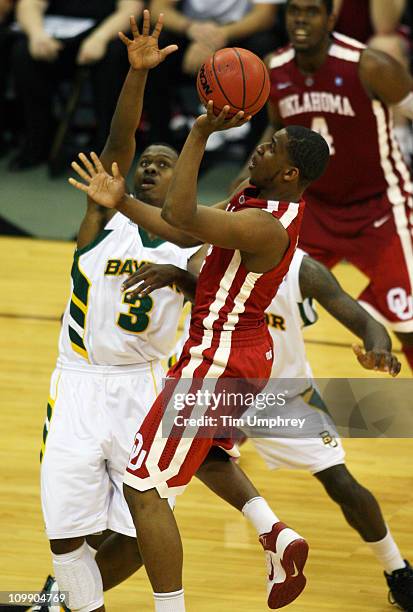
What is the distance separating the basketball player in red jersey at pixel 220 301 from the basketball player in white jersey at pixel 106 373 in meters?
0.33

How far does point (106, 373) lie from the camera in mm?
4891

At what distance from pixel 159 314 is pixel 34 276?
15.9 feet

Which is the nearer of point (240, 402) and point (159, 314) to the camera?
point (240, 402)

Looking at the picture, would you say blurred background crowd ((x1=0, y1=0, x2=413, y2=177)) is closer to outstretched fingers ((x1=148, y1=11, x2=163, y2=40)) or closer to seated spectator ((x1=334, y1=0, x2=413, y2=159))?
seated spectator ((x1=334, y1=0, x2=413, y2=159))

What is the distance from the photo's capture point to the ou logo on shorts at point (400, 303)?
21.5ft

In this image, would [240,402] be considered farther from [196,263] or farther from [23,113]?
[23,113]

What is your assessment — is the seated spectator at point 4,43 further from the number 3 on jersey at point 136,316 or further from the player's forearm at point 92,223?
the number 3 on jersey at point 136,316

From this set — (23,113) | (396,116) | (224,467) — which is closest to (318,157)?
(224,467)

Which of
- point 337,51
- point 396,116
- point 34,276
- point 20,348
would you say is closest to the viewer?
point 337,51

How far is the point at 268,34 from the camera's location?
1056 cm

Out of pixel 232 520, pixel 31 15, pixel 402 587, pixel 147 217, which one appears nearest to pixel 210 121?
pixel 147 217

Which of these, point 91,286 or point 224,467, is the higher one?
point 91,286

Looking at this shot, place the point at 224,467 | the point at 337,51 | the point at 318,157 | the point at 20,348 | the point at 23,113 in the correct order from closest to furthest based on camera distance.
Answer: the point at 318,157
the point at 224,467
the point at 337,51
the point at 20,348
the point at 23,113
